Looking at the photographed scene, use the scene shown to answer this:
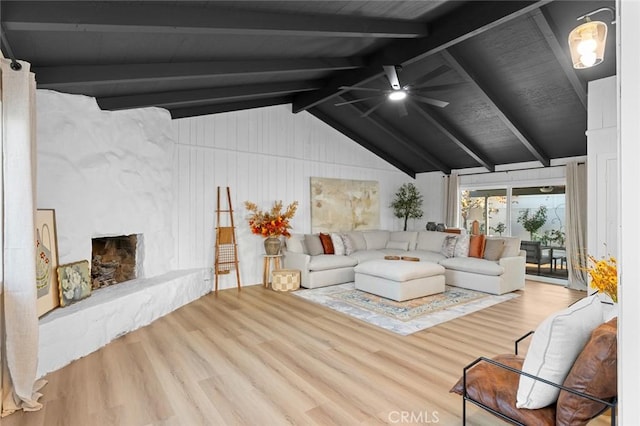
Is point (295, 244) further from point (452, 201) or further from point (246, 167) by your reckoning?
point (452, 201)

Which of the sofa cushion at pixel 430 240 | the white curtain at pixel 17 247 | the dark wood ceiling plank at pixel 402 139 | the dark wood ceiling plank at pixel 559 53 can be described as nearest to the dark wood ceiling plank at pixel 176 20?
the white curtain at pixel 17 247

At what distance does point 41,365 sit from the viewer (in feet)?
8.63

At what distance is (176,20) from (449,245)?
557 centimetres

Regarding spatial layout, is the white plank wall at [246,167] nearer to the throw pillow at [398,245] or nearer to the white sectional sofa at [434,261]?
the white sectional sofa at [434,261]

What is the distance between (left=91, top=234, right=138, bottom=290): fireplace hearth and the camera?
4.09 meters

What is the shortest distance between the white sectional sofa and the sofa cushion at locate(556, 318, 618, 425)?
4.06 metres

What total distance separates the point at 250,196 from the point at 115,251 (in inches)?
93.1

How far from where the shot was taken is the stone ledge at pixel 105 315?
2.74 meters

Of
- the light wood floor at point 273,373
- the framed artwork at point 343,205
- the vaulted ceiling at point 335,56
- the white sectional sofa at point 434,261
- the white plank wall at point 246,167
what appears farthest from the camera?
the framed artwork at point 343,205

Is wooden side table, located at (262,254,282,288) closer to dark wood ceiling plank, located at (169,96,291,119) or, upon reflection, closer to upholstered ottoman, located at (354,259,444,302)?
upholstered ottoman, located at (354,259,444,302)

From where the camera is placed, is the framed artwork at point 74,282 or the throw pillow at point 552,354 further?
the framed artwork at point 74,282

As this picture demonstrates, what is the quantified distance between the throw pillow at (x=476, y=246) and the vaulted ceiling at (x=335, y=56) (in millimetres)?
1854

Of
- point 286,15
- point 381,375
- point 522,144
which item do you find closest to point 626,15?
point 381,375

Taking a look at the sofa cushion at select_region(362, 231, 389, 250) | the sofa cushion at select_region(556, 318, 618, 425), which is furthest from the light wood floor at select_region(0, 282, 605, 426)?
the sofa cushion at select_region(362, 231, 389, 250)
